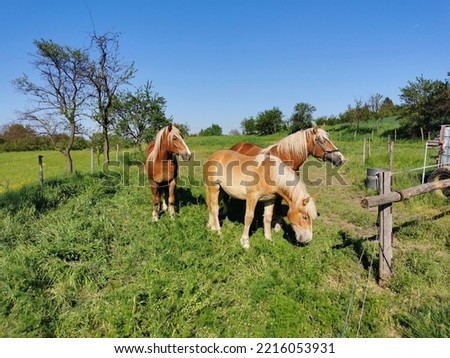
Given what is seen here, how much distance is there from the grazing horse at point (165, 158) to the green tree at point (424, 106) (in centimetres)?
3464

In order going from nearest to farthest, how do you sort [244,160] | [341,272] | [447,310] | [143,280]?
[447,310]
[143,280]
[341,272]
[244,160]

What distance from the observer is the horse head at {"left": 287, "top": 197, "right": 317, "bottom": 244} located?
4066 mm

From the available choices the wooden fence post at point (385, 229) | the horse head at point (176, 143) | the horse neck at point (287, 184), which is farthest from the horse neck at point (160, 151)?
the wooden fence post at point (385, 229)

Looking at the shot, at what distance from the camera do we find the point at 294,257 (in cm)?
418

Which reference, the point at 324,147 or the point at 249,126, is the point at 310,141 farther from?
the point at 249,126

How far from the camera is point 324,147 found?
541 centimetres

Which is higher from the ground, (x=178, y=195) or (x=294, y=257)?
(x=178, y=195)

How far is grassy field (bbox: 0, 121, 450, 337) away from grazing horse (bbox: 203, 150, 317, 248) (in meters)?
0.35

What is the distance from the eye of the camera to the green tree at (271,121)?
64.8 m

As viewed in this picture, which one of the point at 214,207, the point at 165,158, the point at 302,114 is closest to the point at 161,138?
the point at 165,158

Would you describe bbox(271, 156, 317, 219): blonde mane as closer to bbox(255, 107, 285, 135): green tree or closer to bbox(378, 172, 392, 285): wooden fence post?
bbox(378, 172, 392, 285): wooden fence post
